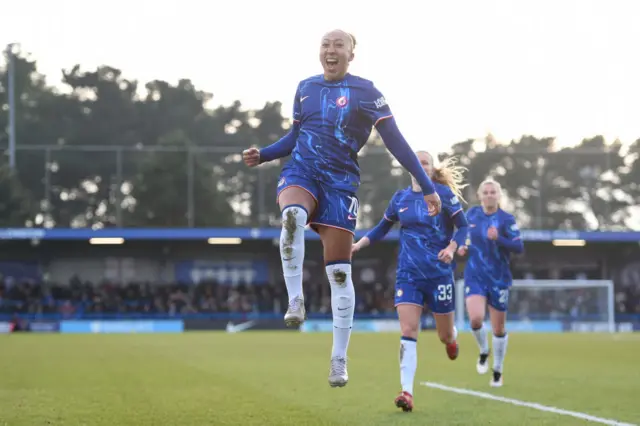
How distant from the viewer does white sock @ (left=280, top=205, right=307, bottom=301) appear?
6797 millimetres

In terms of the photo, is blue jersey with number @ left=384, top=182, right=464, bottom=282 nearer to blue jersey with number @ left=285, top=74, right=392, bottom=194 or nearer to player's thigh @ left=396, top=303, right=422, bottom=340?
player's thigh @ left=396, top=303, right=422, bottom=340

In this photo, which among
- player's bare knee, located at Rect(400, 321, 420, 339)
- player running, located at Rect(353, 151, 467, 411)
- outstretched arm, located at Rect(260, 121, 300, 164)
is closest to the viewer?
outstretched arm, located at Rect(260, 121, 300, 164)

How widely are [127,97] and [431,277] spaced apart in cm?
5210

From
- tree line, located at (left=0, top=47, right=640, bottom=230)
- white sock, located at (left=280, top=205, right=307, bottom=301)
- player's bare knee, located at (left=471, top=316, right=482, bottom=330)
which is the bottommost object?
player's bare knee, located at (left=471, top=316, right=482, bottom=330)

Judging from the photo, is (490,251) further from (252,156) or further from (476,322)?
(252,156)

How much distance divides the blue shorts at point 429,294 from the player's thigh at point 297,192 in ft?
9.87

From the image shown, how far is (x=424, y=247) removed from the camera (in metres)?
10.0

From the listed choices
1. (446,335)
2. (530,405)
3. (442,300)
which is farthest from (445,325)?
(530,405)

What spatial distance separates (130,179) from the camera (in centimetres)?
5156

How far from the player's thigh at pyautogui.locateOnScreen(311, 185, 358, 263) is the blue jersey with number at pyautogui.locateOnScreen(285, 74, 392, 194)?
2.7 inches

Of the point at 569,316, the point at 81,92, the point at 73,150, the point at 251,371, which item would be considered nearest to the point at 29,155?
the point at 73,150

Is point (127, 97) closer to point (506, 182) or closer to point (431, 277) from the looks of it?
point (506, 182)

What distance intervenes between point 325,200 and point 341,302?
815mm

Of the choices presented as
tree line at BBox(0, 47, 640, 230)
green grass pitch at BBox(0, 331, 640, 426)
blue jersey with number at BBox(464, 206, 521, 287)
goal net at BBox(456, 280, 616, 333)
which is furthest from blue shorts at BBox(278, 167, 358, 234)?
tree line at BBox(0, 47, 640, 230)
